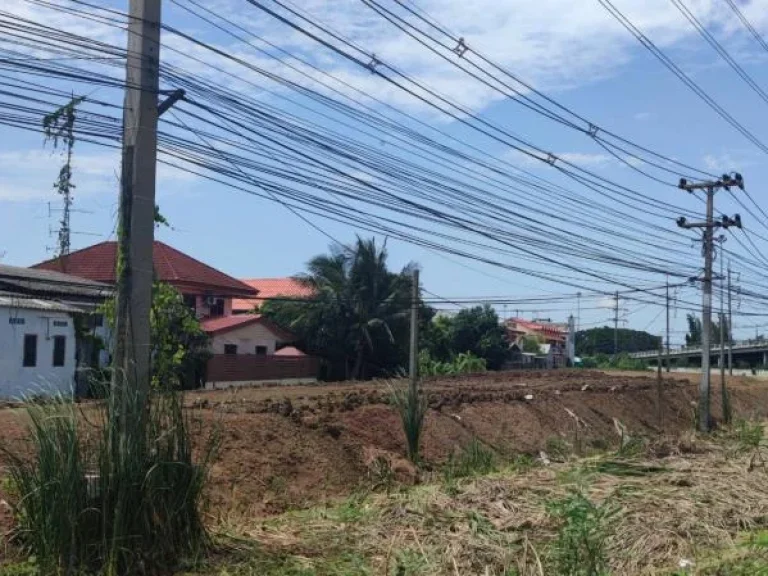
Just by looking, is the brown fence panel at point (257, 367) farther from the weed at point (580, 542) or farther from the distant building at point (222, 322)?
the weed at point (580, 542)

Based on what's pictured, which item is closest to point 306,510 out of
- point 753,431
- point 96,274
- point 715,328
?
point 753,431

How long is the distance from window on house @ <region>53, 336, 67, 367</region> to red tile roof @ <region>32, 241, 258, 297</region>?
11.3 metres

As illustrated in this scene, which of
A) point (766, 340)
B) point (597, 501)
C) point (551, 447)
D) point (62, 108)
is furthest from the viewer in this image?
point (766, 340)

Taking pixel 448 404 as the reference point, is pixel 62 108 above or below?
above

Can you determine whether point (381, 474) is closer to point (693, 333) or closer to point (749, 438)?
point (749, 438)

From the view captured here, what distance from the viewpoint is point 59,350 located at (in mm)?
31969

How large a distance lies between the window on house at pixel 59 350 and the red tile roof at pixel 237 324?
1243 centimetres

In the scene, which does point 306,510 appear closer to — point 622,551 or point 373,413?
point 622,551

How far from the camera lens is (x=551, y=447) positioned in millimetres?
22625

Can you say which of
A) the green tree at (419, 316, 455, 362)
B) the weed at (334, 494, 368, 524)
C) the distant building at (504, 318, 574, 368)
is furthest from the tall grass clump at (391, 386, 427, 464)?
the distant building at (504, 318, 574, 368)

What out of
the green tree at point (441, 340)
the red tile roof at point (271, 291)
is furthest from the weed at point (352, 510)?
the green tree at point (441, 340)

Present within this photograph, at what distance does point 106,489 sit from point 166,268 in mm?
36828

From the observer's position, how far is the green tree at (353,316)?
162 ft

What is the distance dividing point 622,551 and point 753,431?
18.7 meters
